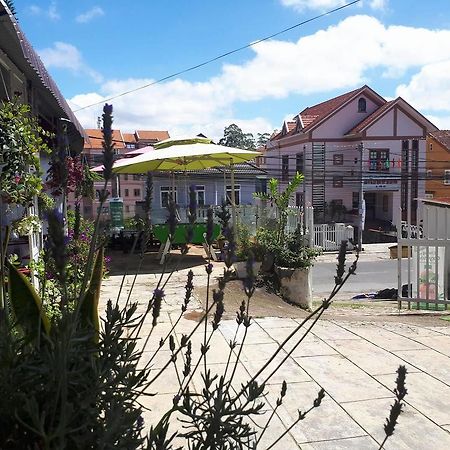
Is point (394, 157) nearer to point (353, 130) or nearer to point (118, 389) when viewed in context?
point (353, 130)

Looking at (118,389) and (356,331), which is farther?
(356,331)

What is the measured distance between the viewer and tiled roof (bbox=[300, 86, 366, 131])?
31.7 meters

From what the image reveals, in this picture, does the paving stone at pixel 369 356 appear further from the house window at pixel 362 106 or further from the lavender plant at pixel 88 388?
the house window at pixel 362 106

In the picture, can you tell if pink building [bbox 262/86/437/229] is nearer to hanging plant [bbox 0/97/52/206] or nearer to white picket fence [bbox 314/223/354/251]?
white picket fence [bbox 314/223/354/251]

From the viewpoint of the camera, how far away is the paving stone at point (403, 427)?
2.62 m

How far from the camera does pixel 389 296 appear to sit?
42.5ft

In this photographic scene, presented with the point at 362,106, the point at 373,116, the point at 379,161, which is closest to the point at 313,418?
the point at 373,116

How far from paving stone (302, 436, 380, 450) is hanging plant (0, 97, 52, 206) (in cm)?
273

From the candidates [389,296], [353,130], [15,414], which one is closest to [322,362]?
[15,414]

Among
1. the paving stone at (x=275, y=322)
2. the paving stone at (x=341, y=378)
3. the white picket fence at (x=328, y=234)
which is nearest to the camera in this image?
the paving stone at (x=341, y=378)

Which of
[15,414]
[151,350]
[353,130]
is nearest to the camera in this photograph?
[15,414]

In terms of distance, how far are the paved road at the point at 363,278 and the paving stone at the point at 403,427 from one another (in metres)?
10.5

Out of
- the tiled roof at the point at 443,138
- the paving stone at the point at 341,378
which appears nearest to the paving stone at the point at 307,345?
the paving stone at the point at 341,378

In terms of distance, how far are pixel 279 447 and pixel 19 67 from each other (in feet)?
12.8
